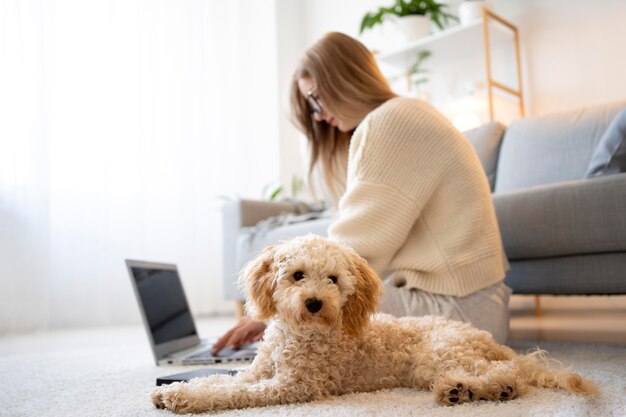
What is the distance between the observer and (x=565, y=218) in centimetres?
189

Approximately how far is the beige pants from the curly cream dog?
0.97ft

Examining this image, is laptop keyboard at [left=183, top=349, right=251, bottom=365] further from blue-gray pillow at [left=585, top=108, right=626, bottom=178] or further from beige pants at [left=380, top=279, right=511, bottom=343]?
blue-gray pillow at [left=585, top=108, right=626, bottom=178]

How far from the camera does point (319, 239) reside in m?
1.11

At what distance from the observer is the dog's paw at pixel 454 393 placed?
100cm

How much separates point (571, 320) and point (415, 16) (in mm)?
2252

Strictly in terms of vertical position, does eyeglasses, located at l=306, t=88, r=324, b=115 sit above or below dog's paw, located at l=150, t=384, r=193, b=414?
above

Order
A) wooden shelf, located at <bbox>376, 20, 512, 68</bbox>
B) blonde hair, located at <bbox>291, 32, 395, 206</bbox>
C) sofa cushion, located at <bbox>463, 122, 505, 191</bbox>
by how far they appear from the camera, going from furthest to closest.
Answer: wooden shelf, located at <bbox>376, 20, 512, 68</bbox>
sofa cushion, located at <bbox>463, 122, 505, 191</bbox>
blonde hair, located at <bbox>291, 32, 395, 206</bbox>

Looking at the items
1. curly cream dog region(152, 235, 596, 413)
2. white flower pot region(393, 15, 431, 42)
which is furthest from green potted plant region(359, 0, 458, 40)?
curly cream dog region(152, 235, 596, 413)

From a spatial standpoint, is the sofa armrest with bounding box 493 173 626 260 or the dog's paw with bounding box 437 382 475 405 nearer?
the dog's paw with bounding box 437 382 475 405

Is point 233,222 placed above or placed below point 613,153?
below

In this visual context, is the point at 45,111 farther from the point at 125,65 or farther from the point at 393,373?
the point at 393,373

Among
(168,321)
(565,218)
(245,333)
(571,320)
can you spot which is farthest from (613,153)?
(168,321)

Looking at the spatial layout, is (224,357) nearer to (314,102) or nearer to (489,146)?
(314,102)

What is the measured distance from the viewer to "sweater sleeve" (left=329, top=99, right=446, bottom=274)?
57.1 inches
